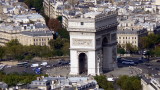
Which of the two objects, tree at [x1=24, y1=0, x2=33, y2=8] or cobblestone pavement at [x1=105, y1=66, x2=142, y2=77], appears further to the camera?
tree at [x1=24, y1=0, x2=33, y2=8]

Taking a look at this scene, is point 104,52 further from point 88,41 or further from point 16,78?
point 16,78

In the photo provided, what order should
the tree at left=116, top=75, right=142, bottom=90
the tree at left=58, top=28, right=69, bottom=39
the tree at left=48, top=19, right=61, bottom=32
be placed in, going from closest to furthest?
the tree at left=116, top=75, right=142, bottom=90, the tree at left=58, top=28, right=69, bottom=39, the tree at left=48, top=19, right=61, bottom=32

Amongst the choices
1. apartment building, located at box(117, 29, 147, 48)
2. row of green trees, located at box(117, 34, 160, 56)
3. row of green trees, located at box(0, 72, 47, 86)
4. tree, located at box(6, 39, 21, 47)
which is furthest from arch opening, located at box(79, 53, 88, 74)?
apartment building, located at box(117, 29, 147, 48)

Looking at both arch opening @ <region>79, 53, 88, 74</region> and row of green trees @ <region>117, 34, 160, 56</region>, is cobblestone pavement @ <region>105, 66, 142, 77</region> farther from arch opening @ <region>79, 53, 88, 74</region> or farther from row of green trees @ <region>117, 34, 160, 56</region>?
row of green trees @ <region>117, 34, 160, 56</region>

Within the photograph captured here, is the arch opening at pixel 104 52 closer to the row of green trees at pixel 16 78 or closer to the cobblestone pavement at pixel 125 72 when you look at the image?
the cobblestone pavement at pixel 125 72

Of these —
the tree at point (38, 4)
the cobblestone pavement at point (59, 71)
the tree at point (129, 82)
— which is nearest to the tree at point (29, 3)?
the tree at point (38, 4)

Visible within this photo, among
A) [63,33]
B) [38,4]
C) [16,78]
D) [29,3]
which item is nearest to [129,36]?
[63,33]

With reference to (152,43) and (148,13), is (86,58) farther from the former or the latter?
(148,13)

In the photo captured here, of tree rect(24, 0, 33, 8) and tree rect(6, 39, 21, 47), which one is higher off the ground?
tree rect(6, 39, 21, 47)
